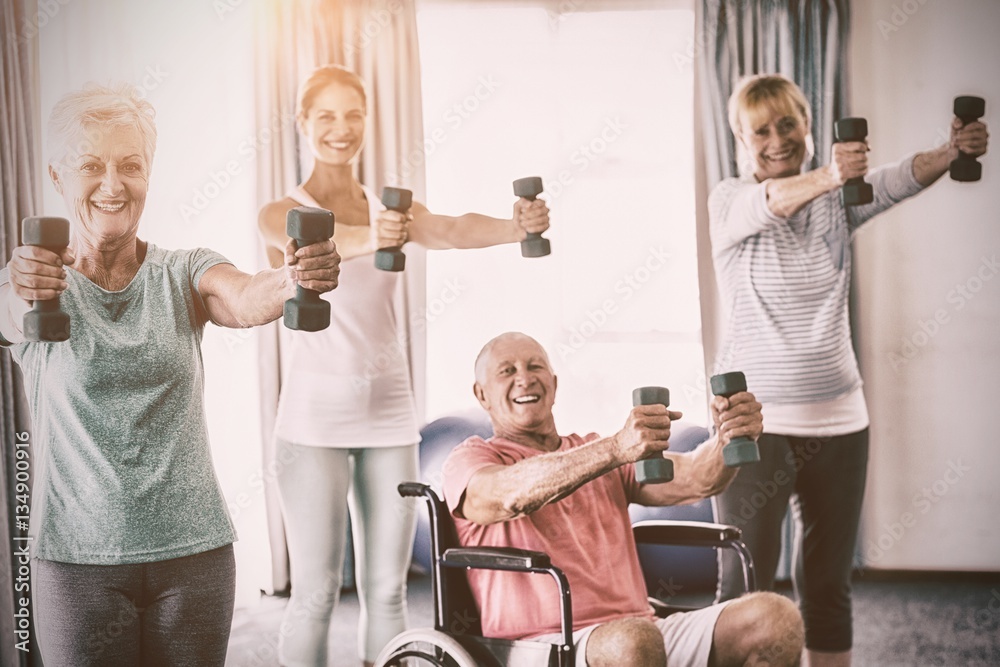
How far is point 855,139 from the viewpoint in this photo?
7.80ft

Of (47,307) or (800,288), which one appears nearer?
(47,307)

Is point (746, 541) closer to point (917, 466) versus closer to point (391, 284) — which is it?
point (917, 466)

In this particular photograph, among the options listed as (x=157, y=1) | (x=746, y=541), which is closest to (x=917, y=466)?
(x=746, y=541)

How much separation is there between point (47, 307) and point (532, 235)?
1205mm

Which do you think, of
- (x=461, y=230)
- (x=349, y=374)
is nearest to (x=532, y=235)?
(x=461, y=230)

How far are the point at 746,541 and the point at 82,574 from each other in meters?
1.65

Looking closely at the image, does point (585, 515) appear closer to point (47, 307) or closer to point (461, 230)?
point (461, 230)

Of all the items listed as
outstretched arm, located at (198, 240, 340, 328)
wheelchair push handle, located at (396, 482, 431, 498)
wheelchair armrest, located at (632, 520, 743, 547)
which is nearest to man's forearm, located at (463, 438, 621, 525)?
wheelchair push handle, located at (396, 482, 431, 498)

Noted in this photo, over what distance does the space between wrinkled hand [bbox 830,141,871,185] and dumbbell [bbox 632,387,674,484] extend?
78cm

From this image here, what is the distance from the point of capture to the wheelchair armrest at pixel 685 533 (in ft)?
7.07

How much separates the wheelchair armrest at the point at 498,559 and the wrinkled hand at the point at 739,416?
0.61m

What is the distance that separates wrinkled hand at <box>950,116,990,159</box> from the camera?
241cm

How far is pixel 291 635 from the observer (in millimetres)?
2357

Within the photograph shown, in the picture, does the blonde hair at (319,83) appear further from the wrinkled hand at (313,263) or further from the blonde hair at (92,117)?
the wrinkled hand at (313,263)
